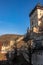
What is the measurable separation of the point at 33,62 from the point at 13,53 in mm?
12788

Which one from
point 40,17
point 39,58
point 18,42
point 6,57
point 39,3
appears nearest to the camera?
point 39,58

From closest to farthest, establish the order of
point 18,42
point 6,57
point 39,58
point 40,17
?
point 39,58 → point 6,57 → point 18,42 → point 40,17

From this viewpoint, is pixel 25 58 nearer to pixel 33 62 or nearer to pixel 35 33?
pixel 33 62

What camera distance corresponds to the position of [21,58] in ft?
213

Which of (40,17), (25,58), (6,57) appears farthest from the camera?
(40,17)

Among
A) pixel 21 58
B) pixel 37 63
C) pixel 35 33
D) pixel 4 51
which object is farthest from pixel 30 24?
pixel 37 63

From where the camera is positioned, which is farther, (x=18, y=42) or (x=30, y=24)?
(x=30, y=24)

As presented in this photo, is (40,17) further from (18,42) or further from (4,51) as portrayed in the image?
(4,51)

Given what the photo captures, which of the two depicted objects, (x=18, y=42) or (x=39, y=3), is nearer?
(x=18, y=42)

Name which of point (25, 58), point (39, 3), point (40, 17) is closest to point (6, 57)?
point (25, 58)

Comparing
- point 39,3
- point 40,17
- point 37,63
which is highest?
point 39,3

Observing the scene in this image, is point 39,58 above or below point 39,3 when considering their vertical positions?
below

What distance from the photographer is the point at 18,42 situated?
80500 mm

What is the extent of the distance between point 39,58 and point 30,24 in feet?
143
